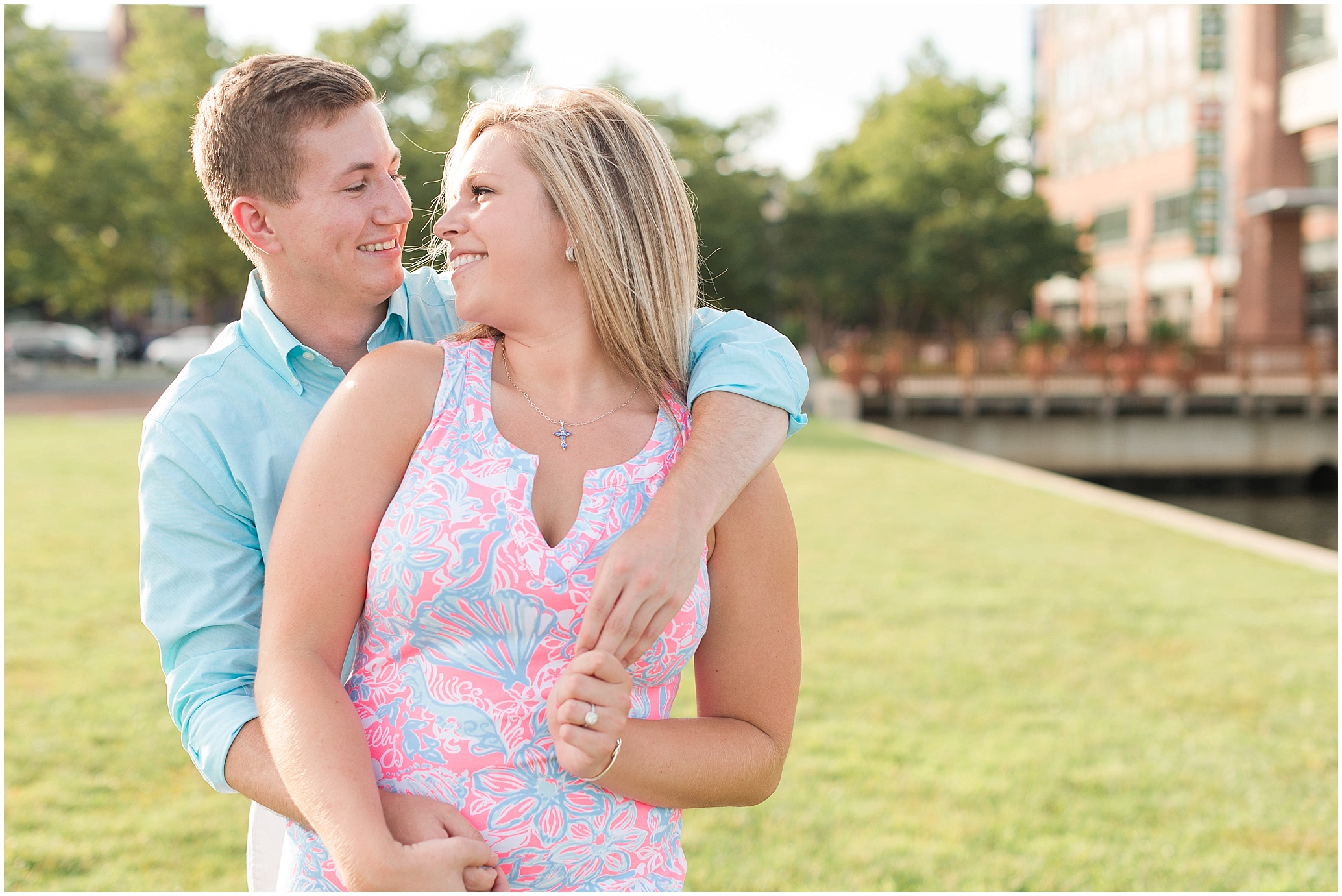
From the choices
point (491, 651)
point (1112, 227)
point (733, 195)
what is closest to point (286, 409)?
point (491, 651)

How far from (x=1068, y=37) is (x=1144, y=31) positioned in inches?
338

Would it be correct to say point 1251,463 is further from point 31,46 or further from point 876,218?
point 31,46

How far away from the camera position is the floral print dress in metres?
1.68

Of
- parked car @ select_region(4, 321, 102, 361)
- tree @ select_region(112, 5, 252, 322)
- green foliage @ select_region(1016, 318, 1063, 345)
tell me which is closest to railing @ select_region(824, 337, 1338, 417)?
green foliage @ select_region(1016, 318, 1063, 345)

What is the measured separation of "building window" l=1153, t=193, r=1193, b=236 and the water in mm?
23349

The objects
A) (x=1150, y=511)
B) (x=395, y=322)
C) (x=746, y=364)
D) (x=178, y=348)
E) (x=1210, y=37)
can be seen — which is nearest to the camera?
(x=746, y=364)

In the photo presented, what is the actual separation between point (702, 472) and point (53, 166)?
37.3 m

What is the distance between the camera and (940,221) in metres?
42.4

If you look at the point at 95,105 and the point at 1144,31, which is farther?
the point at 1144,31

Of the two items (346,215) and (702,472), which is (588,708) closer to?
(702,472)

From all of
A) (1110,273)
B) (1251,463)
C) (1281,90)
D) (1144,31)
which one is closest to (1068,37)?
(1144,31)

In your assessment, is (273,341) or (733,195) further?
(733,195)

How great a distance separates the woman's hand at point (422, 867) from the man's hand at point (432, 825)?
0.5 inches

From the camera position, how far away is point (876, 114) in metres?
50.3
